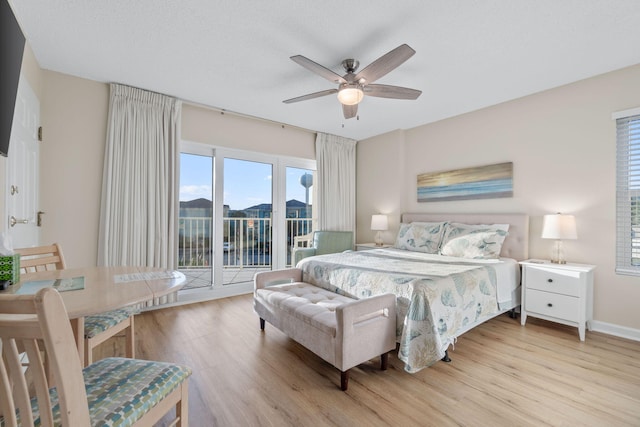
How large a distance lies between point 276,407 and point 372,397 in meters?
0.60

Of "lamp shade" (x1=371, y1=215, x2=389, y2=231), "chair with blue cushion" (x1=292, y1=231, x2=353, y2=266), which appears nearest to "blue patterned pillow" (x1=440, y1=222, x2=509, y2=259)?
"lamp shade" (x1=371, y1=215, x2=389, y2=231)

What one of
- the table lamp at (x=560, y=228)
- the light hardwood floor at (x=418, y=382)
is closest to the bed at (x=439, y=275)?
the light hardwood floor at (x=418, y=382)

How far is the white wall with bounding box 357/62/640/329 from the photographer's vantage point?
108 inches

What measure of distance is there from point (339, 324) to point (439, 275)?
103cm

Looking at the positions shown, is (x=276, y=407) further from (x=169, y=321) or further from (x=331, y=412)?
(x=169, y=321)

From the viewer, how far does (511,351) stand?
2.38 m

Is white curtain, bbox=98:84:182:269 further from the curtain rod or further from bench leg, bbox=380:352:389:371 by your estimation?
bench leg, bbox=380:352:389:371

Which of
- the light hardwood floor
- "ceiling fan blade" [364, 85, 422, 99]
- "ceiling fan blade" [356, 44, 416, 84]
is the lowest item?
the light hardwood floor

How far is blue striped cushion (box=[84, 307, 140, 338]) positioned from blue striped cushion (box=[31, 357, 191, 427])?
1.71 feet

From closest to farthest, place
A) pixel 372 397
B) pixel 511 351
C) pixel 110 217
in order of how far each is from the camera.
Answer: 1. pixel 372 397
2. pixel 511 351
3. pixel 110 217

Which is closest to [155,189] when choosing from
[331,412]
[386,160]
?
[331,412]

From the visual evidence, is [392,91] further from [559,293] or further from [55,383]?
[55,383]

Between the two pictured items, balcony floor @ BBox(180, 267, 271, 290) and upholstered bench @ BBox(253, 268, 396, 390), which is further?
balcony floor @ BBox(180, 267, 271, 290)

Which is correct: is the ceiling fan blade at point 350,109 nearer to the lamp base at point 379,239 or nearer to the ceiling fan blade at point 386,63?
the ceiling fan blade at point 386,63
